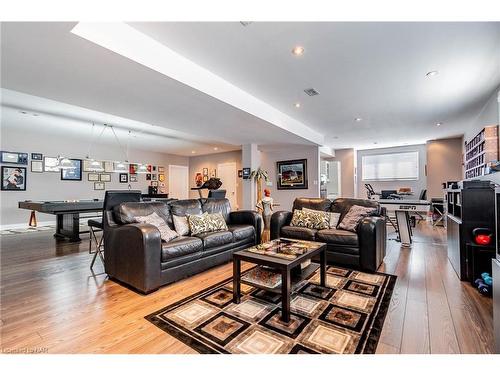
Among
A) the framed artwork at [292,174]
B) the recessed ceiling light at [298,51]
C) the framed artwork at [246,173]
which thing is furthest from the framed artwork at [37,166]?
the recessed ceiling light at [298,51]

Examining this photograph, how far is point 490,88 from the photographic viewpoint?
150 inches

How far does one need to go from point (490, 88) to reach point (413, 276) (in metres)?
3.40

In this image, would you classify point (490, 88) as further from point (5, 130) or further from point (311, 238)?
point (5, 130)

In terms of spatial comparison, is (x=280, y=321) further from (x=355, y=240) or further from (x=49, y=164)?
(x=49, y=164)

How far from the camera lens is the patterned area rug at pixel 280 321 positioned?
159 cm

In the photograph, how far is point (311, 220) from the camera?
3.62 metres

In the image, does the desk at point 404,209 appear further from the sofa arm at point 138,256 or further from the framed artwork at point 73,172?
the framed artwork at point 73,172

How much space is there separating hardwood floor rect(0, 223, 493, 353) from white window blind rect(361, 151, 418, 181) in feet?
21.1

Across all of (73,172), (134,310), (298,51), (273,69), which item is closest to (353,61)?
(298,51)

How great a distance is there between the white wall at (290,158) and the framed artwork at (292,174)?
0.42 ft

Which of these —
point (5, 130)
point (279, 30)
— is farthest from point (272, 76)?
point (5, 130)

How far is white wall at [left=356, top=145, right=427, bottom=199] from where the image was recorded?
8.66 meters

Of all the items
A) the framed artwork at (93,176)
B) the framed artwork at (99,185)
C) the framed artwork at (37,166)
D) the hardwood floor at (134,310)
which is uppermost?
the framed artwork at (37,166)

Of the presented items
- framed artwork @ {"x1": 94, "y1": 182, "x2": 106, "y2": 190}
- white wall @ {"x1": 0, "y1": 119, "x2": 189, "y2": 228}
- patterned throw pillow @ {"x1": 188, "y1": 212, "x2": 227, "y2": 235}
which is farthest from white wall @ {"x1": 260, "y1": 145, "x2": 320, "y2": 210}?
framed artwork @ {"x1": 94, "y1": 182, "x2": 106, "y2": 190}
